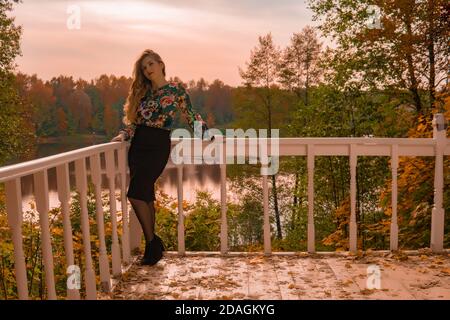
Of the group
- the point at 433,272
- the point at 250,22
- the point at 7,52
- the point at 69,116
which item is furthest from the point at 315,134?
the point at 69,116

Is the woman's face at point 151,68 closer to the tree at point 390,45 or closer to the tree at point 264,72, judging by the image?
the tree at point 390,45

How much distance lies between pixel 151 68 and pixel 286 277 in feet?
5.94

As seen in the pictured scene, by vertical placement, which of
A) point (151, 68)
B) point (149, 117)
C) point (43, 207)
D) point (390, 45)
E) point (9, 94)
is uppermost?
point (390, 45)

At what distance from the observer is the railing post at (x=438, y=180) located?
3.95 meters

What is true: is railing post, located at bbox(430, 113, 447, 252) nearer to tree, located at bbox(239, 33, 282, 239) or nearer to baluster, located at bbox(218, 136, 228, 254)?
baluster, located at bbox(218, 136, 228, 254)

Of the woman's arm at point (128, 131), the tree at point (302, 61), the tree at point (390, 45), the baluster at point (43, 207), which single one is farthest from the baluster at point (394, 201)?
the tree at point (302, 61)

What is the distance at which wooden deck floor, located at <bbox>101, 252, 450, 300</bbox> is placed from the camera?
3.08 m

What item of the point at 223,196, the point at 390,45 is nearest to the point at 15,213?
the point at 223,196

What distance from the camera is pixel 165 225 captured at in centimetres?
765

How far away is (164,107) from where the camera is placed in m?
3.49

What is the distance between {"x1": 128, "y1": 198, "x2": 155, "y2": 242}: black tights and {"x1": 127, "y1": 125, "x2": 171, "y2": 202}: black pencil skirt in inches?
1.8

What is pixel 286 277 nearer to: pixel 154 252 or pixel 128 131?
pixel 154 252

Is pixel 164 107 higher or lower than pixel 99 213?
higher
